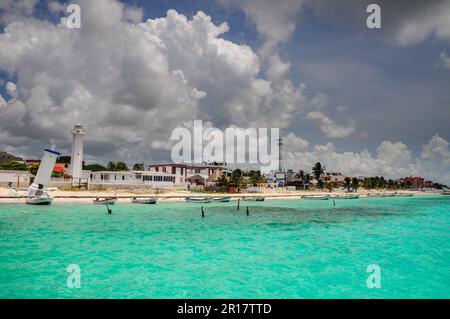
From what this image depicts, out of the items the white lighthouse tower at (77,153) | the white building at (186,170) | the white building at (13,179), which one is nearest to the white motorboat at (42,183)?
the white building at (13,179)

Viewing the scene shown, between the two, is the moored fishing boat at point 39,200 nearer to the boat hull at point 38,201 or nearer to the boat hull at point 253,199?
the boat hull at point 38,201

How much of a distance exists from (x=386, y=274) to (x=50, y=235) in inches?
946

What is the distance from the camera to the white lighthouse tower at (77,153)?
241ft

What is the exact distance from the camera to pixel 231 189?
87.8 m

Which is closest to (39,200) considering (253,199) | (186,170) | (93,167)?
(253,199)

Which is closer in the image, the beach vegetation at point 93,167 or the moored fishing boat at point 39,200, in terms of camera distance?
the moored fishing boat at point 39,200

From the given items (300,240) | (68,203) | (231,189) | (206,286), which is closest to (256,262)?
(206,286)

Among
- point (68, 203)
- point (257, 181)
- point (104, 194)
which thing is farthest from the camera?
point (257, 181)

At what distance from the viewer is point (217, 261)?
57.7 feet

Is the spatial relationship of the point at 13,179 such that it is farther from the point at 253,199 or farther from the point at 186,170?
the point at 253,199

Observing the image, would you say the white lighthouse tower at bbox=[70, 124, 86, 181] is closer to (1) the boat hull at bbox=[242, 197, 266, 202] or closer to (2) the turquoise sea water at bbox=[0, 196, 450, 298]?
(1) the boat hull at bbox=[242, 197, 266, 202]

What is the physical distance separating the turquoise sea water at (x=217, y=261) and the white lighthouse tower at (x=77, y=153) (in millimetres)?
45728
